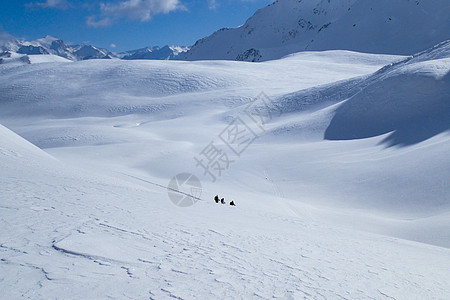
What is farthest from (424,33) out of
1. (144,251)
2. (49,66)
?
(144,251)

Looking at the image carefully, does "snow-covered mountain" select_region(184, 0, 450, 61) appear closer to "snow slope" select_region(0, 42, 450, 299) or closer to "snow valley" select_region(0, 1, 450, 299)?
"snow slope" select_region(0, 42, 450, 299)

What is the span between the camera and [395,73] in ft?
97.2

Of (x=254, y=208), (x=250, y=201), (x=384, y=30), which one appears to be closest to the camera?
(x=254, y=208)

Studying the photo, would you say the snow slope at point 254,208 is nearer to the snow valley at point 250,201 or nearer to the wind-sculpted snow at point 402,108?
the snow valley at point 250,201

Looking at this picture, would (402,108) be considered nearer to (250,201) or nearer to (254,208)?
(250,201)

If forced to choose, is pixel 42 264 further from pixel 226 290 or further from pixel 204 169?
pixel 204 169

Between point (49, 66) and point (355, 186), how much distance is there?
74.2 metres

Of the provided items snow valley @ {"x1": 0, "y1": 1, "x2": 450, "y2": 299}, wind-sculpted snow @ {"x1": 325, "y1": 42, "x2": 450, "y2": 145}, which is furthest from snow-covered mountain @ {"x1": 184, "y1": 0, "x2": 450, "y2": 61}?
wind-sculpted snow @ {"x1": 325, "y1": 42, "x2": 450, "y2": 145}

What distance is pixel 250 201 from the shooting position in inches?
597

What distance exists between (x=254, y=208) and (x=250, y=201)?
2063 mm

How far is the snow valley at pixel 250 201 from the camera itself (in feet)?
14.6

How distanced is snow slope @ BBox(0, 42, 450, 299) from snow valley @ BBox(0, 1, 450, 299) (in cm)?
4

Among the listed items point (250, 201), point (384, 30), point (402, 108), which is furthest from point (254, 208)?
point (384, 30)

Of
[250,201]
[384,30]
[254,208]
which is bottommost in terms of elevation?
[254,208]
